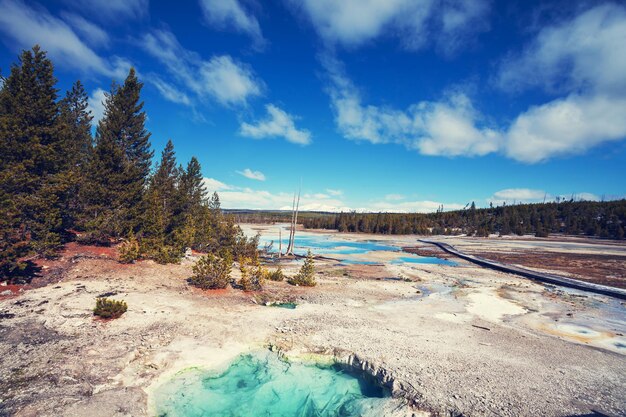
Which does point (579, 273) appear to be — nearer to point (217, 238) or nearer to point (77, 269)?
point (217, 238)

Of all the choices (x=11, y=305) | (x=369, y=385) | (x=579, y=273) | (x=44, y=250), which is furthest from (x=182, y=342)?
(x=579, y=273)

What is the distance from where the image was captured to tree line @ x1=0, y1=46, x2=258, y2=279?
16.6 metres

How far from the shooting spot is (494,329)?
14625mm

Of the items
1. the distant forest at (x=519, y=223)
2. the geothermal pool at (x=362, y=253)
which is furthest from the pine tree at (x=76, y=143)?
the distant forest at (x=519, y=223)

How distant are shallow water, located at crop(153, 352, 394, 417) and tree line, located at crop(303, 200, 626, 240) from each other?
99585 mm

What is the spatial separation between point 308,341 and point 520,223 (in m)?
127

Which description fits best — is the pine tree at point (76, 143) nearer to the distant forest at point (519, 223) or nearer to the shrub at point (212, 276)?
the shrub at point (212, 276)

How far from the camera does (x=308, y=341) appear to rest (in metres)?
12.0

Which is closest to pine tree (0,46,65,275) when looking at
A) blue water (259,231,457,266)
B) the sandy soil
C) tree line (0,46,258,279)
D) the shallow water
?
tree line (0,46,258,279)

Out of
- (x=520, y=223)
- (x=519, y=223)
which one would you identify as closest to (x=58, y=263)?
(x=519, y=223)

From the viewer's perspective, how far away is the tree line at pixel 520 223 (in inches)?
3863

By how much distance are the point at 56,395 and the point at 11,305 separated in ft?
28.0

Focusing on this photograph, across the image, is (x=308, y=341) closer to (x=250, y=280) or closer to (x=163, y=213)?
(x=250, y=280)

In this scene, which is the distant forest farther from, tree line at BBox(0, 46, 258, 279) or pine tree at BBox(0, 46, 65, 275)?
pine tree at BBox(0, 46, 65, 275)
